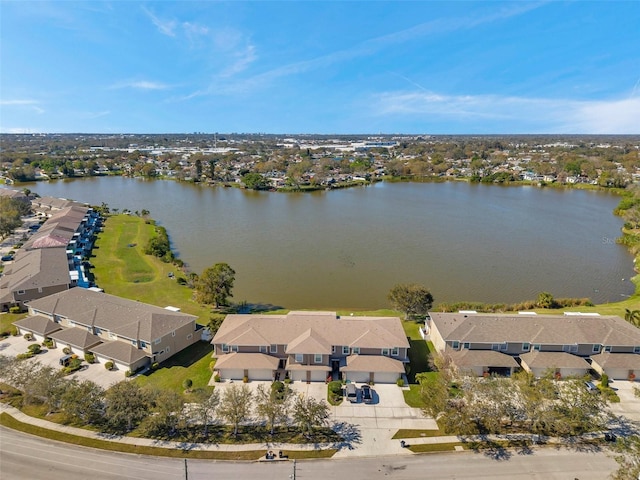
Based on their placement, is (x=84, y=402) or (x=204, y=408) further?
(x=84, y=402)

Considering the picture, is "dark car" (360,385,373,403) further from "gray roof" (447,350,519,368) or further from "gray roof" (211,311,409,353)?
"gray roof" (447,350,519,368)

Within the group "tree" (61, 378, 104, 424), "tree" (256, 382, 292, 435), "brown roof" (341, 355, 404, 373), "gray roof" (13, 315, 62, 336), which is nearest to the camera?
"tree" (256, 382, 292, 435)

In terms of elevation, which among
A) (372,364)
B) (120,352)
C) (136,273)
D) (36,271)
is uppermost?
(36,271)

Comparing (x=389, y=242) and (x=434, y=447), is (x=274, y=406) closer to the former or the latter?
(x=434, y=447)

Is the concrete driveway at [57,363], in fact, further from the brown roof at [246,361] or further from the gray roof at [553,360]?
the gray roof at [553,360]

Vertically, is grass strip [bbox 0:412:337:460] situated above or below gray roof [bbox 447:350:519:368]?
below

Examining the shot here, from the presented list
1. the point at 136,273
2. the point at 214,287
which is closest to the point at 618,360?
the point at 214,287

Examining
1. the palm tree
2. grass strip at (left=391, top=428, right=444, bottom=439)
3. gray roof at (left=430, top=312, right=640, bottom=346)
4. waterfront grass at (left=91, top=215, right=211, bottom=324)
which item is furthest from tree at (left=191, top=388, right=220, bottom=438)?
the palm tree
